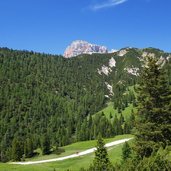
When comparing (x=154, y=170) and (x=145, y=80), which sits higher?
(x=145, y=80)

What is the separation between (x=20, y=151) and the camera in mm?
131250

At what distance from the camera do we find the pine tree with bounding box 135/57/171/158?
33.7 meters

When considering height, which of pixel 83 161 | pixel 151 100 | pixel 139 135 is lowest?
pixel 83 161

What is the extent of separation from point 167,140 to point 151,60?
8.30 m

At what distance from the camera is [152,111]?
34.3 metres

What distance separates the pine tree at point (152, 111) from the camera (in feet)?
111

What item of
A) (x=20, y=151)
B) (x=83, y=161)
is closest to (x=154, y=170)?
(x=83, y=161)

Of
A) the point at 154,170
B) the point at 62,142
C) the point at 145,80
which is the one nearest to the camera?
the point at 154,170

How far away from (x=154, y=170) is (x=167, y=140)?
1156 centimetres

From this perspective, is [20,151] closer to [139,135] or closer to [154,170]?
[139,135]

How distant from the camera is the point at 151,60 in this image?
3634 cm

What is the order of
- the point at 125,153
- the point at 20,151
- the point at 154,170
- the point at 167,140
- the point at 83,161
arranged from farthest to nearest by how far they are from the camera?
the point at 20,151 < the point at 83,161 < the point at 125,153 < the point at 167,140 < the point at 154,170

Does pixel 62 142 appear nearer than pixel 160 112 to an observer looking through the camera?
No

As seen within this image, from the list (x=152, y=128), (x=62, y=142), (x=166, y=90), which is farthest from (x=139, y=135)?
(x=62, y=142)
